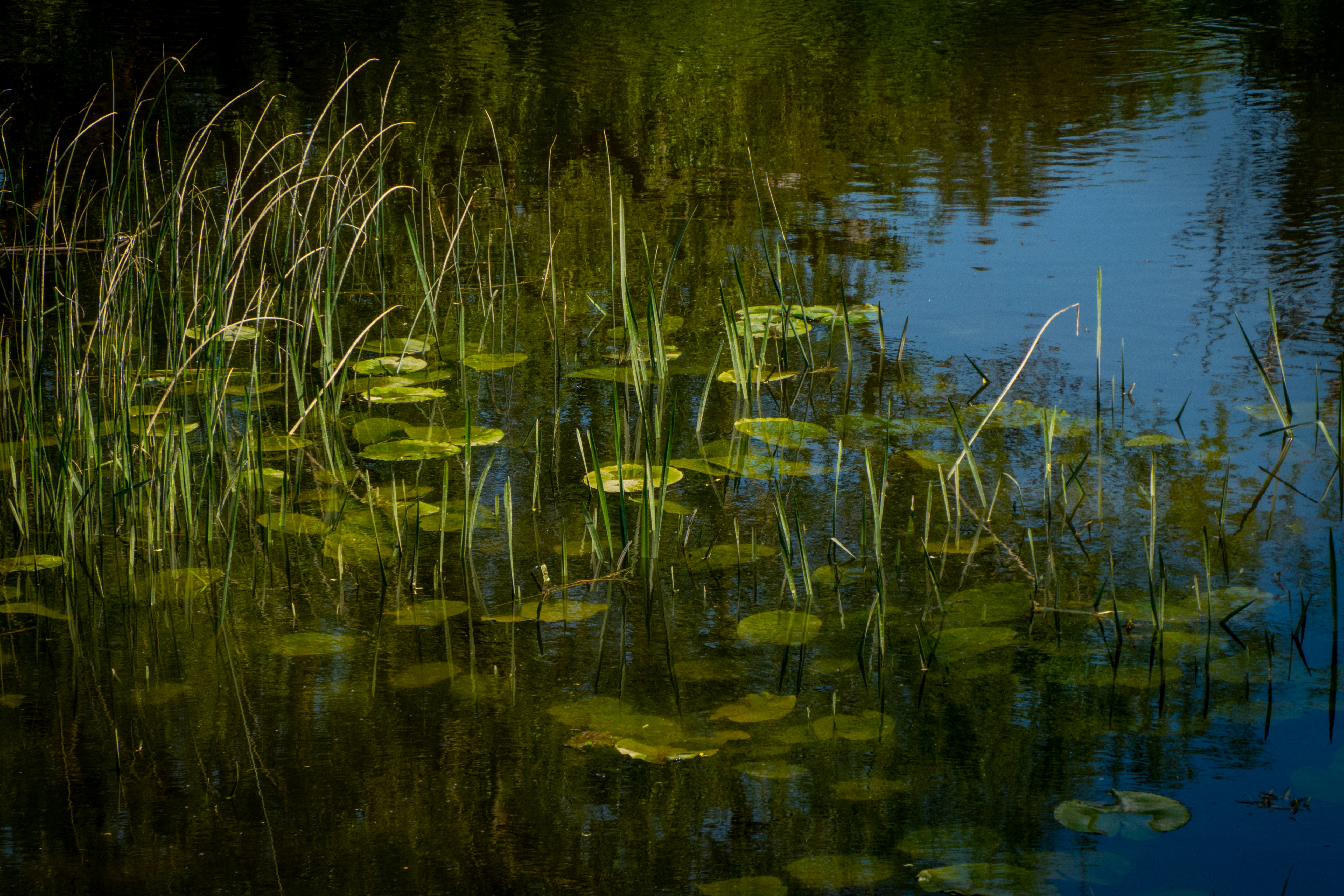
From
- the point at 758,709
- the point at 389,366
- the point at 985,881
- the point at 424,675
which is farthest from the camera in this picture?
the point at 389,366

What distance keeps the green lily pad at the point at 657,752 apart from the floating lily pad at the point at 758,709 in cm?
9

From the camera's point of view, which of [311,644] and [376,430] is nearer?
[311,644]

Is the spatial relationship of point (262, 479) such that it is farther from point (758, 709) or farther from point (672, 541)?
point (758, 709)

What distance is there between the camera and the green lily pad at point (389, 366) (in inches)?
128

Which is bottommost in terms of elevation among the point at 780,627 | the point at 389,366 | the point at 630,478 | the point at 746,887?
the point at 746,887

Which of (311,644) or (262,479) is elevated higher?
(262,479)

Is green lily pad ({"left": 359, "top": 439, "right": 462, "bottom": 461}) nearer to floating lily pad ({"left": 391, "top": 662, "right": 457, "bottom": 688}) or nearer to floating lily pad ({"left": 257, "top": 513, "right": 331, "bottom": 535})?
floating lily pad ({"left": 257, "top": 513, "right": 331, "bottom": 535})

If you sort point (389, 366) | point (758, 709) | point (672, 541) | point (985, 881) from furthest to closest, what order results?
point (389, 366), point (672, 541), point (758, 709), point (985, 881)

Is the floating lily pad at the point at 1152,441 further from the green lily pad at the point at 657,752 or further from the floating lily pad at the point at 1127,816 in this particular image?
the green lily pad at the point at 657,752

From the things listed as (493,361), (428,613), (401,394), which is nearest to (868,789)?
(428,613)

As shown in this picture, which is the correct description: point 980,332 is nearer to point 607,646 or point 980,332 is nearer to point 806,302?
point 806,302

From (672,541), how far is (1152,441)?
112 cm

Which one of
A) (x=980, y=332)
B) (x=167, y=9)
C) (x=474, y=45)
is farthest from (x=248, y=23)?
(x=980, y=332)

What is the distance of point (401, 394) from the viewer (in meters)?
3.13
